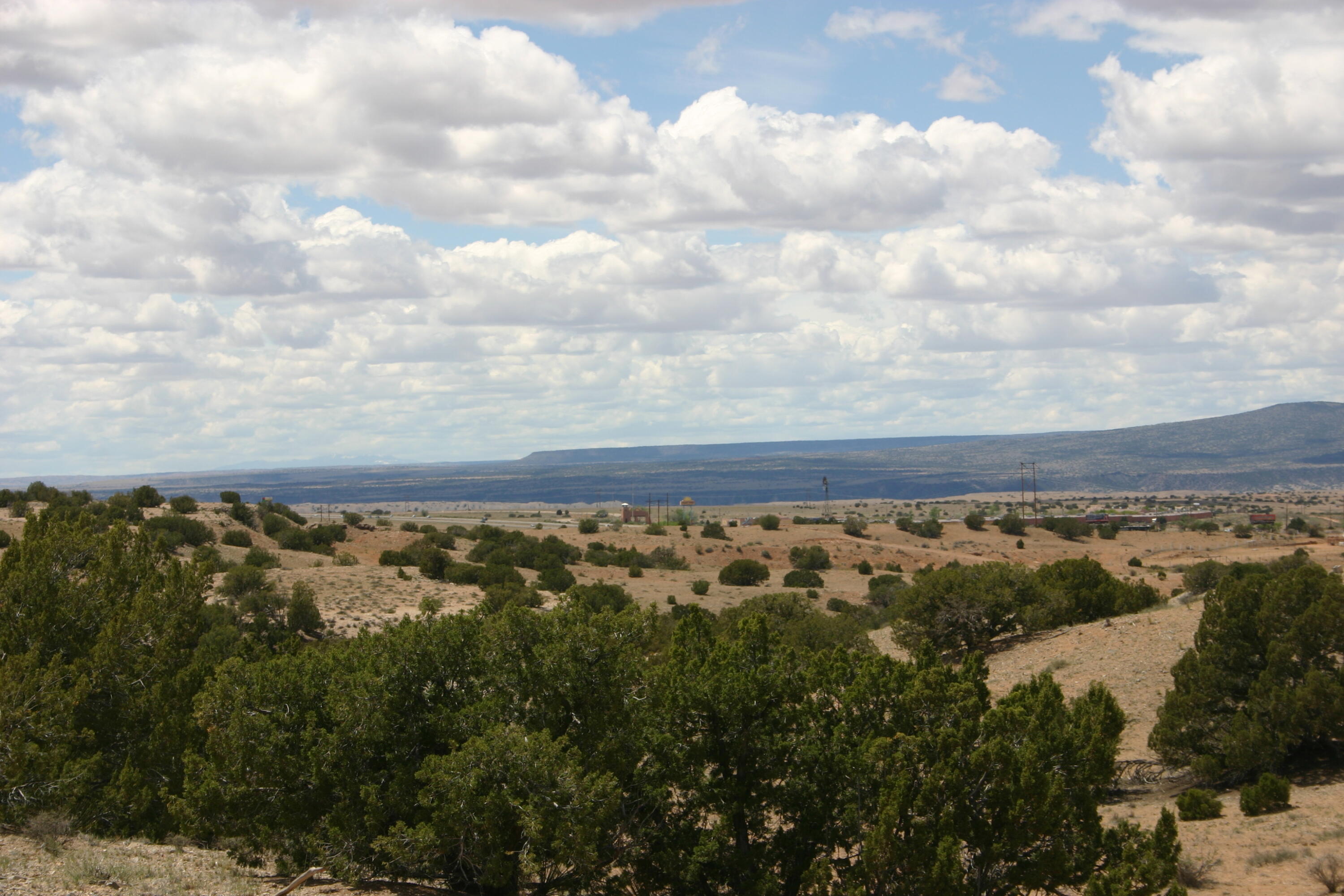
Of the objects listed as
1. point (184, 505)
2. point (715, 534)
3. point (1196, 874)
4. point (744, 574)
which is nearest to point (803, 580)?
point (744, 574)

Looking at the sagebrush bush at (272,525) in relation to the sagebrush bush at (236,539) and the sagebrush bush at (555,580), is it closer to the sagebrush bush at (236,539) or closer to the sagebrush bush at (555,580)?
the sagebrush bush at (236,539)

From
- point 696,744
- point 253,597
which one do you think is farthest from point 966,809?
point 253,597

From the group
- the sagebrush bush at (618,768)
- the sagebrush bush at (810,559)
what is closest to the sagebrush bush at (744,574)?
the sagebrush bush at (810,559)

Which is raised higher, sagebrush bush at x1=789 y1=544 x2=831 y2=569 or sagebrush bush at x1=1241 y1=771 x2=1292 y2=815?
sagebrush bush at x1=1241 y1=771 x2=1292 y2=815

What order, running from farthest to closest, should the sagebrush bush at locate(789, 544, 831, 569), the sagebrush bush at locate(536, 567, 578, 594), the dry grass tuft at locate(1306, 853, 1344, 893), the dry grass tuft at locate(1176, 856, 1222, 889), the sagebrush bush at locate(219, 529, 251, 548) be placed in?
the sagebrush bush at locate(789, 544, 831, 569)
the sagebrush bush at locate(219, 529, 251, 548)
the sagebrush bush at locate(536, 567, 578, 594)
the dry grass tuft at locate(1176, 856, 1222, 889)
the dry grass tuft at locate(1306, 853, 1344, 893)

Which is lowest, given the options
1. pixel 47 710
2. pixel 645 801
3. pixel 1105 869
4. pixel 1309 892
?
pixel 1309 892

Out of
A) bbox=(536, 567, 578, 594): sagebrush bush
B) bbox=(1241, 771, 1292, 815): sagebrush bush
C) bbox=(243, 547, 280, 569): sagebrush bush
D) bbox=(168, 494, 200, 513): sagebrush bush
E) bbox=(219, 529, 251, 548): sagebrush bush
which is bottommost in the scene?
bbox=(1241, 771, 1292, 815): sagebrush bush

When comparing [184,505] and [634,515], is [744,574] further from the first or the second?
[634,515]

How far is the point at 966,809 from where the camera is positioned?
1585cm

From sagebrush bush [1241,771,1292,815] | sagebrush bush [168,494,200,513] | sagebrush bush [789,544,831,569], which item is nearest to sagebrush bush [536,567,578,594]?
sagebrush bush [168,494,200,513]

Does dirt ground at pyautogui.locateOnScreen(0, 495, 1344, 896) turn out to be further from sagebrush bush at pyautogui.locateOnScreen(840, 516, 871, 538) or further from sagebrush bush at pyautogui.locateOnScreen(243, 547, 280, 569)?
sagebrush bush at pyautogui.locateOnScreen(840, 516, 871, 538)

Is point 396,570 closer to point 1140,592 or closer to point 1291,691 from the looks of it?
point 1140,592

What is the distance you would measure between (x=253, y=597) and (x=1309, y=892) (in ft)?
132

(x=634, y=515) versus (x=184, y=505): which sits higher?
(x=184, y=505)
